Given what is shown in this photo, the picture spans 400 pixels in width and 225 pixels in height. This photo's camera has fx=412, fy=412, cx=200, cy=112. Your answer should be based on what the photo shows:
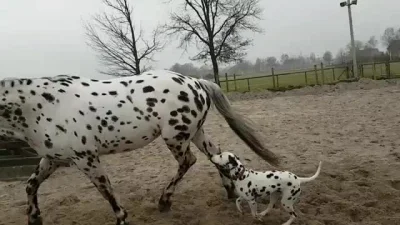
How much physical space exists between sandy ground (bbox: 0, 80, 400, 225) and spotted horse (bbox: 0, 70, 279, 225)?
1.53 feet

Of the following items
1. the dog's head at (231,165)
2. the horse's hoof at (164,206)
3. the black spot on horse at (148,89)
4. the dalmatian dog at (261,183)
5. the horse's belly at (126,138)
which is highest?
the black spot on horse at (148,89)

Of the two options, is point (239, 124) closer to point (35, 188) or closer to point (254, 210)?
point (254, 210)

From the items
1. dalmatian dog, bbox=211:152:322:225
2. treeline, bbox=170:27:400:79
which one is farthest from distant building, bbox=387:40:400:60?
dalmatian dog, bbox=211:152:322:225

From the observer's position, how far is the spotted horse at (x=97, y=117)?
3.66 metres

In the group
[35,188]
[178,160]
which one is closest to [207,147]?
[178,160]

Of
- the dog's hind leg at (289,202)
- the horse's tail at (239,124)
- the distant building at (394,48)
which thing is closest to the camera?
the dog's hind leg at (289,202)

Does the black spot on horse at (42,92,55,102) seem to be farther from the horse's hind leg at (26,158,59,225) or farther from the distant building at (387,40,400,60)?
the distant building at (387,40,400,60)

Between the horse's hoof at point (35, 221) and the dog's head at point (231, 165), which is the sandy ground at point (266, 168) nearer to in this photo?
the horse's hoof at point (35, 221)

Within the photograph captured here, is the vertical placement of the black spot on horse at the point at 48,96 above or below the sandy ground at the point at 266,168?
above

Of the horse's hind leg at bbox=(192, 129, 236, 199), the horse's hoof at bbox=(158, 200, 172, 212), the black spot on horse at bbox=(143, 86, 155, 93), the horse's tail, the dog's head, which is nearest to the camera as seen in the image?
the dog's head

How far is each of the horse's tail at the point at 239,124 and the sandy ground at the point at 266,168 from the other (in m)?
0.58

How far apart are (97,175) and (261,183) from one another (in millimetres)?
1487

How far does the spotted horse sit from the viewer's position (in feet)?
12.0

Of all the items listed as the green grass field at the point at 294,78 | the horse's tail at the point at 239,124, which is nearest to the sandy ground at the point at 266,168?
the horse's tail at the point at 239,124
